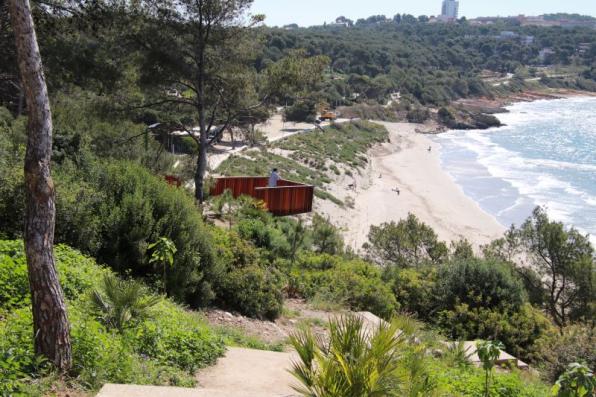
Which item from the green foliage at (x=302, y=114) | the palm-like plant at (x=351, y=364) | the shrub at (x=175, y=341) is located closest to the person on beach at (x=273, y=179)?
the shrub at (x=175, y=341)

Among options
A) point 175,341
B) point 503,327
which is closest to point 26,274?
point 175,341

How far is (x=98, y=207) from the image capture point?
9812mm

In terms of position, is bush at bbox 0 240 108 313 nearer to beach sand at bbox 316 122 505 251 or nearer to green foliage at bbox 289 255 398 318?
green foliage at bbox 289 255 398 318

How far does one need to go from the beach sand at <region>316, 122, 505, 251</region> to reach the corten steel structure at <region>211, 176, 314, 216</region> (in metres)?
3.64

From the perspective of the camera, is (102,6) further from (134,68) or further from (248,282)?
(248,282)

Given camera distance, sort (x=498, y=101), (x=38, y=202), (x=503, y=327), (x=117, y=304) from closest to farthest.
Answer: (x=38, y=202) < (x=117, y=304) < (x=503, y=327) < (x=498, y=101)

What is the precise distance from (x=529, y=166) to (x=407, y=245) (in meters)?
38.5

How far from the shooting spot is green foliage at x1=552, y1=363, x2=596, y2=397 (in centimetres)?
503

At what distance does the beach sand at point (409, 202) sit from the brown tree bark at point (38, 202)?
19002 mm

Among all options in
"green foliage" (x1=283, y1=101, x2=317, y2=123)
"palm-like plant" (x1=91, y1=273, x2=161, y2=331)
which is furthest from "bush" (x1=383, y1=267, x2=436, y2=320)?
"green foliage" (x1=283, y1=101, x2=317, y2=123)

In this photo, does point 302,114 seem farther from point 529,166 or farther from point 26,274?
point 26,274

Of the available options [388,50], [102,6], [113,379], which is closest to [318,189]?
[102,6]

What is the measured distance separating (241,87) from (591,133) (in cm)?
7366

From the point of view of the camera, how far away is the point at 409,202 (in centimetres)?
3862
